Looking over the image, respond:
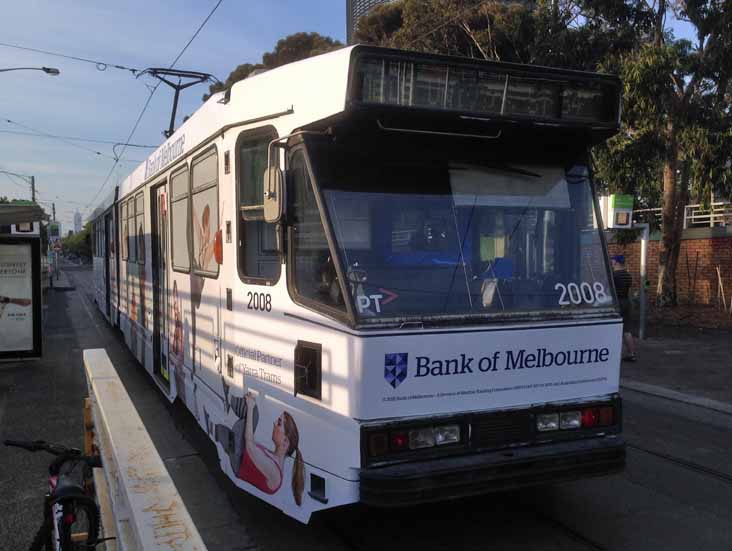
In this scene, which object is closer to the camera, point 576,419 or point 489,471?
point 489,471

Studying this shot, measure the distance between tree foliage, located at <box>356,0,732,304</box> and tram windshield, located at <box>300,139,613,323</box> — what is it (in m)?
11.9

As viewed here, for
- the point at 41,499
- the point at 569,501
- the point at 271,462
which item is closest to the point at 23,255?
the point at 41,499

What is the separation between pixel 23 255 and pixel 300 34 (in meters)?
23.1

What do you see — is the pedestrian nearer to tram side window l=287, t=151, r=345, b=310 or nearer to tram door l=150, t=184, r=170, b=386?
tram door l=150, t=184, r=170, b=386

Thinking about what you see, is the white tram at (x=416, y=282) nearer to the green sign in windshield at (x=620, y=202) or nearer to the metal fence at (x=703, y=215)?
the green sign in windshield at (x=620, y=202)

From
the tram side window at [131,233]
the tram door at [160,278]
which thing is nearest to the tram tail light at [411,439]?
the tram door at [160,278]

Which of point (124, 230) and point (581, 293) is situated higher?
point (124, 230)

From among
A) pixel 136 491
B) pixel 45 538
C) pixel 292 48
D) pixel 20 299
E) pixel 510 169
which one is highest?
pixel 292 48

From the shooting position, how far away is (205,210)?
222 inches

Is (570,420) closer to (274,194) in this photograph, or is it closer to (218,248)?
(274,194)

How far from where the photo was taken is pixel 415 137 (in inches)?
163

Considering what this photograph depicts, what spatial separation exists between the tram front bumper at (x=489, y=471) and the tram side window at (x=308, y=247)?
1.00m

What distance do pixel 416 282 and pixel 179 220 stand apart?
11.7 feet

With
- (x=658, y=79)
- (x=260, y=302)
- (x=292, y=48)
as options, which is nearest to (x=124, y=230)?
(x=260, y=302)
